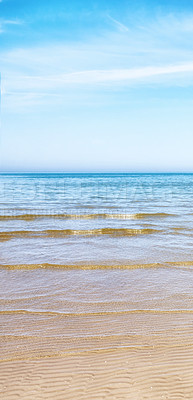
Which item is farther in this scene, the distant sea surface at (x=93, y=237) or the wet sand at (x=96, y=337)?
the distant sea surface at (x=93, y=237)

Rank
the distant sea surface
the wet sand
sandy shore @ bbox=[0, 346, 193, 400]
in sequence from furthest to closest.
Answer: the distant sea surface, the wet sand, sandy shore @ bbox=[0, 346, 193, 400]

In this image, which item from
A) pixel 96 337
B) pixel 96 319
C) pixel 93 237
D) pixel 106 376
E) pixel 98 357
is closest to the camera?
pixel 106 376

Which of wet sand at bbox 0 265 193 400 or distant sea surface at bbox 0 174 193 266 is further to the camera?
distant sea surface at bbox 0 174 193 266

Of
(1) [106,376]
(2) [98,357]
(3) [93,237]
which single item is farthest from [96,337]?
(3) [93,237]

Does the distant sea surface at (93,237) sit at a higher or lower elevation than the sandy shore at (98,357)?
higher

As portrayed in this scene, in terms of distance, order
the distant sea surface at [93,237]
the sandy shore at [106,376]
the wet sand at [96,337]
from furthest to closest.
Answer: the distant sea surface at [93,237], the wet sand at [96,337], the sandy shore at [106,376]

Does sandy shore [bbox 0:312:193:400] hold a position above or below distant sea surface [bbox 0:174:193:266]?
below

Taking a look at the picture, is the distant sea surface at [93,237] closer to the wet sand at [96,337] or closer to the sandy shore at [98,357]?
the wet sand at [96,337]

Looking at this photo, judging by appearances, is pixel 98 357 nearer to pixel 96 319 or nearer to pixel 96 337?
pixel 96 337

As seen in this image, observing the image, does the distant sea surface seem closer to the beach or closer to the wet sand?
the beach

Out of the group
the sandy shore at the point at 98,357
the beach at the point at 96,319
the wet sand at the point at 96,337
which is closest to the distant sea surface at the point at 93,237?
the beach at the point at 96,319

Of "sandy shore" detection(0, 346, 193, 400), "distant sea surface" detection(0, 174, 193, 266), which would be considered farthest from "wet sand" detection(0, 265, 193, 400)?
"distant sea surface" detection(0, 174, 193, 266)

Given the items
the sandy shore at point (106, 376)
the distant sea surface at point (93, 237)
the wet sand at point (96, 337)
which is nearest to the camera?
the sandy shore at point (106, 376)

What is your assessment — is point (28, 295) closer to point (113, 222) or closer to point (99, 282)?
point (99, 282)
